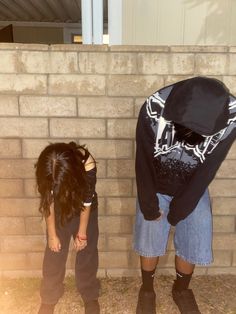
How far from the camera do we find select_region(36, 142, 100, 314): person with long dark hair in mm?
2318

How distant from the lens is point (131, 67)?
3002 mm

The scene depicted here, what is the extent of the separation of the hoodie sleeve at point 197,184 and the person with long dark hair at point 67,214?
582mm

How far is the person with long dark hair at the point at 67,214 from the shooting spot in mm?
2318

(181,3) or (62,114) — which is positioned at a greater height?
(181,3)

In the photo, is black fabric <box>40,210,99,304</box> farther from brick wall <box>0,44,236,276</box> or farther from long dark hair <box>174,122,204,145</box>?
long dark hair <box>174,122,204,145</box>

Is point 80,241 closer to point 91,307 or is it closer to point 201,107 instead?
point 91,307

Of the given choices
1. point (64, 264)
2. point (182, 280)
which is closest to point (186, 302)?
point (182, 280)

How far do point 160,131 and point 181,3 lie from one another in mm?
1672

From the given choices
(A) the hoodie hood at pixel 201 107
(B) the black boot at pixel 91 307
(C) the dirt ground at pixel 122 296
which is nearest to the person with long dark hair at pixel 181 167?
(A) the hoodie hood at pixel 201 107

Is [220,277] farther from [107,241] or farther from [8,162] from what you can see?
[8,162]

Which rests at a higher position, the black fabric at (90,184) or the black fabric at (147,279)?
the black fabric at (90,184)

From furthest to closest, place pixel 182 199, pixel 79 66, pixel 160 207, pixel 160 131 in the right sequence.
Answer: pixel 79 66, pixel 160 207, pixel 182 199, pixel 160 131

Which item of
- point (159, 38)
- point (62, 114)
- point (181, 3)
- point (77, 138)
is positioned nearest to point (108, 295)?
point (77, 138)

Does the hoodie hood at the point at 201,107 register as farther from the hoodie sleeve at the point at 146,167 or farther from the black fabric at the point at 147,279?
the black fabric at the point at 147,279
